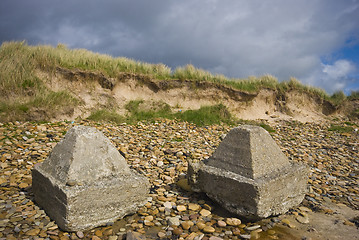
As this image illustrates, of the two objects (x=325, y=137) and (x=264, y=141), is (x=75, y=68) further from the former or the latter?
(x=325, y=137)

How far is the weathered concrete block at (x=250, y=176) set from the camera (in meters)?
3.74

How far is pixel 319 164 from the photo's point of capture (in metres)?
7.00

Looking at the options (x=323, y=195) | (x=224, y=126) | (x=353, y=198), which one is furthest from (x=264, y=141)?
(x=224, y=126)

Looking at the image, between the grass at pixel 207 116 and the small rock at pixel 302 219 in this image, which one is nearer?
the small rock at pixel 302 219

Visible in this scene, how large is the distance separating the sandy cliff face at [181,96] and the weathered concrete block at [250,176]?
6.93 meters

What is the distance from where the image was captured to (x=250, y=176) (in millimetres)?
3824

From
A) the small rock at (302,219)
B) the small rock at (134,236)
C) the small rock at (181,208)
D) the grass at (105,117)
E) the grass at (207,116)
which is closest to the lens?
the small rock at (134,236)

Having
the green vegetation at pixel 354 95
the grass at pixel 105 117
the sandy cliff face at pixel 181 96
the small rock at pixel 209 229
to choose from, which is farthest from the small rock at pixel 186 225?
the green vegetation at pixel 354 95

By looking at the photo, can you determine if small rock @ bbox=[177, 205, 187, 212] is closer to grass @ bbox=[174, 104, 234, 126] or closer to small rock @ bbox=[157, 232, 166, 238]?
small rock @ bbox=[157, 232, 166, 238]

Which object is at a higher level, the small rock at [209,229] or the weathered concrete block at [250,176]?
the weathered concrete block at [250,176]

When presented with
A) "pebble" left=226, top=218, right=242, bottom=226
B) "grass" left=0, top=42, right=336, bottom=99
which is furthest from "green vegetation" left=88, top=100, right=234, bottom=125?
"pebble" left=226, top=218, right=242, bottom=226

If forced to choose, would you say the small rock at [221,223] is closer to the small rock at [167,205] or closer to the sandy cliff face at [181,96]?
the small rock at [167,205]

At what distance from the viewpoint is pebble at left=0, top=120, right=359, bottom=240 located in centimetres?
355

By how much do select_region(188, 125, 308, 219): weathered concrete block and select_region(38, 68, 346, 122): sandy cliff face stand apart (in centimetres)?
693
